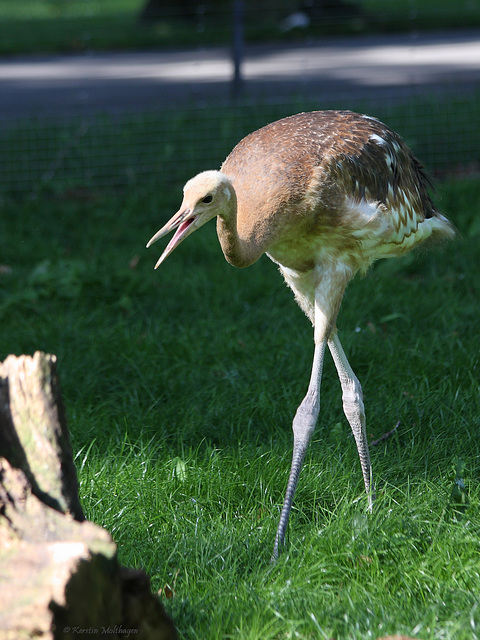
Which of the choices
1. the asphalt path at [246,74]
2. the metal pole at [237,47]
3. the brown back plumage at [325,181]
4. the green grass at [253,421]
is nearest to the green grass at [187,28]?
the asphalt path at [246,74]

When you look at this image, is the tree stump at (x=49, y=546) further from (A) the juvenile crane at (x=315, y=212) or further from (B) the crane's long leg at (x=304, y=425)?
(B) the crane's long leg at (x=304, y=425)

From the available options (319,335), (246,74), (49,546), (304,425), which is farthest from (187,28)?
(49,546)

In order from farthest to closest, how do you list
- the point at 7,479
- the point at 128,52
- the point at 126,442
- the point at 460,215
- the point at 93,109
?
the point at 128,52
the point at 93,109
the point at 460,215
the point at 126,442
the point at 7,479

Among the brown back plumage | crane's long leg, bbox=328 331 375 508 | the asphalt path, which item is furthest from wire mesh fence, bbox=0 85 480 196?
crane's long leg, bbox=328 331 375 508

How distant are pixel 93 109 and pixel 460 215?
16.8 feet

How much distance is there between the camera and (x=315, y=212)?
3.30m

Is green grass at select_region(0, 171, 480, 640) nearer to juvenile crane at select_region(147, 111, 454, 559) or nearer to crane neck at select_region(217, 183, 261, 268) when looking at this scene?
juvenile crane at select_region(147, 111, 454, 559)

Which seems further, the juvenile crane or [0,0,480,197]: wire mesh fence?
[0,0,480,197]: wire mesh fence

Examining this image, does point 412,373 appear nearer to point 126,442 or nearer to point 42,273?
point 126,442

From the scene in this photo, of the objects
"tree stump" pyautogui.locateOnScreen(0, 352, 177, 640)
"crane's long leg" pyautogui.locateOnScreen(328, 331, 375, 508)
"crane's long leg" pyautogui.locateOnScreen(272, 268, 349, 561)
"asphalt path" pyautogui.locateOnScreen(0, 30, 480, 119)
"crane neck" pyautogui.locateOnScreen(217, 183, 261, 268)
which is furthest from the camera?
"asphalt path" pyautogui.locateOnScreen(0, 30, 480, 119)

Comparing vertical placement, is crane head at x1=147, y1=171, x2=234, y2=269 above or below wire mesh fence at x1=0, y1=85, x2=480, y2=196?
above

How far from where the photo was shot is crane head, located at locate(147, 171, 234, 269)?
2943 mm

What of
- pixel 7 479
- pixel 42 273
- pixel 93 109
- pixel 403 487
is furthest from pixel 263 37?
pixel 7 479

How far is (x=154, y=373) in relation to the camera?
4.49 metres
